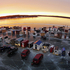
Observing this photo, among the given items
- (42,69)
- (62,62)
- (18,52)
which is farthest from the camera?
(18,52)

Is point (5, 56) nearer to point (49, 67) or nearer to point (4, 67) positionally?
point (4, 67)

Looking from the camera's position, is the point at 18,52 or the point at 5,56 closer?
the point at 5,56

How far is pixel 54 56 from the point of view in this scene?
960cm

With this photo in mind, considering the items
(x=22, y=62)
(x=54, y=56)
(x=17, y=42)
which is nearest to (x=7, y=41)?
(x=17, y=42)

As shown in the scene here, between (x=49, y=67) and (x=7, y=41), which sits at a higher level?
(x=7, y=41)

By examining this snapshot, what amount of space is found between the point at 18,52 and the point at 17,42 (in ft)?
6.97

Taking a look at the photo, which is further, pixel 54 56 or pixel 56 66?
pixel 54 56

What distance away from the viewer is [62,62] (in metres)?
8.49

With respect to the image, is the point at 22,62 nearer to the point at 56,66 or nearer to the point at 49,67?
the point at 49,67

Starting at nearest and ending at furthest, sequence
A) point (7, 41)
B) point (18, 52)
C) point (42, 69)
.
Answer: point (42, 69) → point (18, 52) → point (7, 41)

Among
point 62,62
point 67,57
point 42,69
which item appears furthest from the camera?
point 67,57

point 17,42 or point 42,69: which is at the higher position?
point 17,42

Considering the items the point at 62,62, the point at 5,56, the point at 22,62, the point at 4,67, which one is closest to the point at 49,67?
the point at 62,62

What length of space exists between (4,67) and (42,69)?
3.75 m
